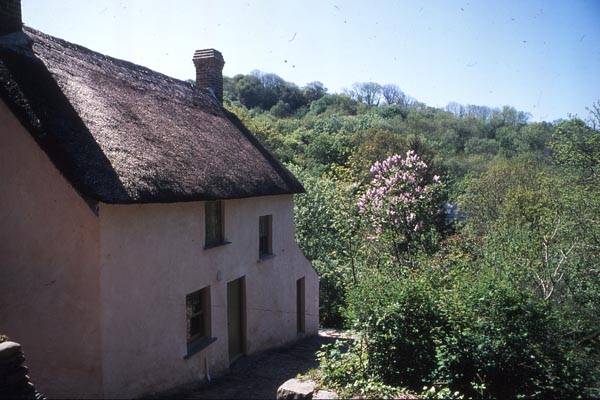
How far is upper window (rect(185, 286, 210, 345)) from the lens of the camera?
Result: 9023 millimetres

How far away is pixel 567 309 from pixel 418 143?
22363 millimetres

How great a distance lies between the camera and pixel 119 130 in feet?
26.5

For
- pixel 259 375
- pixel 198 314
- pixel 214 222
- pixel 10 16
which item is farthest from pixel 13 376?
pixel 10 16

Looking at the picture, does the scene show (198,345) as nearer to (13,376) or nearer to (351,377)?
(351,377)

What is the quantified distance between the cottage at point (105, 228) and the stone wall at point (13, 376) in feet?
5.87

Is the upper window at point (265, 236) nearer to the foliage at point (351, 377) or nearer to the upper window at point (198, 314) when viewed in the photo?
the upper window at point (198, 314)

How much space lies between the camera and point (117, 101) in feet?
29.8

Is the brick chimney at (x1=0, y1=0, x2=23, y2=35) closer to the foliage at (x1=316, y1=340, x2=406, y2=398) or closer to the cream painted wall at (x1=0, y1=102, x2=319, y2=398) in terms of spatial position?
the cream painted wall at (x1=0, y1=102, x2=319, y2=398)

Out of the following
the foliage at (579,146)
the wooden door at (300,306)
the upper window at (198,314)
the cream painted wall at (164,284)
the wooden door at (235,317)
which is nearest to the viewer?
the cream painted wall at (164,284)

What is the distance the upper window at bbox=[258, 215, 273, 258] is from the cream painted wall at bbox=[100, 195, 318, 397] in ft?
2.02

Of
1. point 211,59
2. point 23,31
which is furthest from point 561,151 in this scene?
point 23,31

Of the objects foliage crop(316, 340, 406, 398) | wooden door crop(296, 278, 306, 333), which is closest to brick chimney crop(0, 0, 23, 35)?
foliage crop(316, 340, 406, 398)

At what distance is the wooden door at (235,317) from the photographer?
1064 cm

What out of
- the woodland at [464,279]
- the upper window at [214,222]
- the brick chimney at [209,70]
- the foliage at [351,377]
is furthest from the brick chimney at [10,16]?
the foliage at [351,377]
